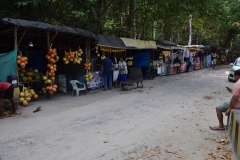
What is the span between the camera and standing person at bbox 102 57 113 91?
1287 centimetres

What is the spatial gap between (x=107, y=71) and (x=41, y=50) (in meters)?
3.57

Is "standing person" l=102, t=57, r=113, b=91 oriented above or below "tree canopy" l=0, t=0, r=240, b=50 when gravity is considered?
below

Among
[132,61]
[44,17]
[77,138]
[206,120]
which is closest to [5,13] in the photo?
[44,17]

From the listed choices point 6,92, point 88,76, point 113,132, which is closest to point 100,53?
point 88,76

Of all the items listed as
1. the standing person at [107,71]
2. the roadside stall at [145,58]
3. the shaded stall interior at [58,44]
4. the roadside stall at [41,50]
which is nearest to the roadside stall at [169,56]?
the roadside stall at [145,58]

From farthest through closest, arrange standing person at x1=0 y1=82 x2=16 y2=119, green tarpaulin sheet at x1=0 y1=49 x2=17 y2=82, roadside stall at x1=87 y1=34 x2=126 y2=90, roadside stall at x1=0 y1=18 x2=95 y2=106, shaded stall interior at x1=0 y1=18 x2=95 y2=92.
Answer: roadside stall at x1=87 y1=34 x2=126 y2=90 → shaded stall interior at x1=0 y1=18 x2=95 y2=92 → roadside stall at x1=0 y1=18 x2=95 y2=106 → green tarpaulin sheet at x1=0 y1=49 x2=17 y2=82 → standing person at x1=0 y1=82 x2=16 y2=119

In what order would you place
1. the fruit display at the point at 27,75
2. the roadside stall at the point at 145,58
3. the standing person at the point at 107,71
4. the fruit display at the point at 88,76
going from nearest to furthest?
1. the fruit display at the point at 27,75
2. the fruit display at the point at 88,76
3. the standing person at the point at 107,71
4. the roadside stall at the point at 145,58

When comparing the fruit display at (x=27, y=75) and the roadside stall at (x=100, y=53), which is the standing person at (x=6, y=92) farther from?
the roadside stall at (x=100, y=53)

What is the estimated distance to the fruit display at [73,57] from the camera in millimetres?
11141

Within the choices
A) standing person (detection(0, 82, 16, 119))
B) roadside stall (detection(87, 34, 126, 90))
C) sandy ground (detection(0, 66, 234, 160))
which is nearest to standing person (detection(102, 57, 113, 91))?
roadside stall (detection(87, 34, 126, 90))

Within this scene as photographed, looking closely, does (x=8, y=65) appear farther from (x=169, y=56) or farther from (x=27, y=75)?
(x=169, y=56)

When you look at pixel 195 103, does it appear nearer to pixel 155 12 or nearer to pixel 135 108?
pixel 135 108

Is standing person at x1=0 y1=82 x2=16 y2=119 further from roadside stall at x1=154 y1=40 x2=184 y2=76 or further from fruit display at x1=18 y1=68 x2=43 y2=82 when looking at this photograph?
roadside stall at x1=154 y1=40 x2=184 y2=76

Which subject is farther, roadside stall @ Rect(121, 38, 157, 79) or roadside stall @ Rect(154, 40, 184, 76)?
roadside stall @ Rect(154, 40, 184, 76)
